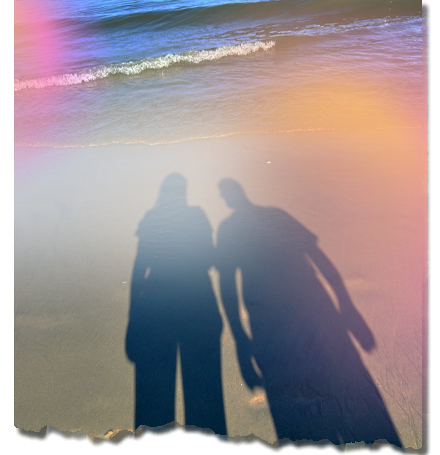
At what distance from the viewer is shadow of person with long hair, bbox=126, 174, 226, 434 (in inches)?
99.2

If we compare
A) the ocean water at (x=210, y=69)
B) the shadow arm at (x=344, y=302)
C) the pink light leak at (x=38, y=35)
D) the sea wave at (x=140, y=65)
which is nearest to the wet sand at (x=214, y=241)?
the shadow arm at (x=344, y=302)

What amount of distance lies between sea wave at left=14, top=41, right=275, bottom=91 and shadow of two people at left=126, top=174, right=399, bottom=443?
8130 mm

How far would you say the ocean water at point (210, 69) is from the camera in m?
6.63

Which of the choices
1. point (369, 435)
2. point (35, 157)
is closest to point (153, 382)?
point (369, 435)

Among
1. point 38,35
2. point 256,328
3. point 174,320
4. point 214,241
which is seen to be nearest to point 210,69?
point 214,241

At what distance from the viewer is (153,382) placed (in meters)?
2.65

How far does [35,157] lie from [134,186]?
250 cm

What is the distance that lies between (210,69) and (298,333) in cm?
936

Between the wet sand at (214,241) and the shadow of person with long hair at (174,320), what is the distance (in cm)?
10

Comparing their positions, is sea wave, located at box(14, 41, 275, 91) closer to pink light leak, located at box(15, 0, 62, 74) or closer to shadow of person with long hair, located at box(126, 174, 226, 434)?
pink light leak, located at box(15, 0, 62, 74)

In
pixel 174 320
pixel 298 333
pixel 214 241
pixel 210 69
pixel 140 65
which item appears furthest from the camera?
pixel 140 65

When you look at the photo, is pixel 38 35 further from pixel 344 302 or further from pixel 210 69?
pixel 344 302

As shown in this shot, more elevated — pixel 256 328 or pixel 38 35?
pixel 38 35

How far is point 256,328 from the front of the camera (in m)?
2.97
